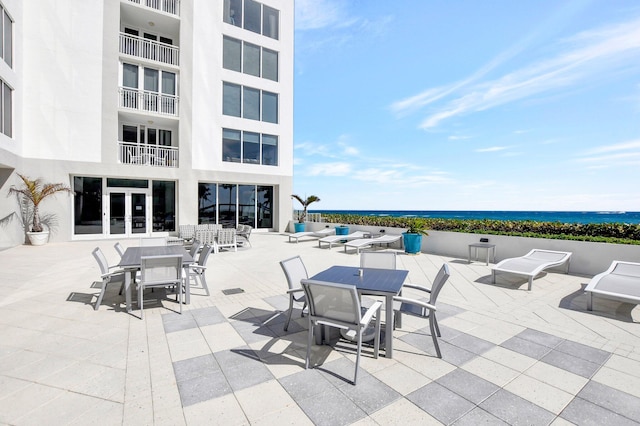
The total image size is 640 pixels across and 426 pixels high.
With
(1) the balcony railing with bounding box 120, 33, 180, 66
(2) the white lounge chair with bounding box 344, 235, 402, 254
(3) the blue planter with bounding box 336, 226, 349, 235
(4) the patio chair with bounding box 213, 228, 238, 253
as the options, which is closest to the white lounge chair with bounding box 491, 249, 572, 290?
(2) the white lounge chair with bounding box 344, 235, 402, 254

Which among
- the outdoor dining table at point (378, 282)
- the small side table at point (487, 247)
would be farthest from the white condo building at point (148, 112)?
the outdoor dining table at point (378, 282)

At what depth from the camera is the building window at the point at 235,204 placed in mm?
15906

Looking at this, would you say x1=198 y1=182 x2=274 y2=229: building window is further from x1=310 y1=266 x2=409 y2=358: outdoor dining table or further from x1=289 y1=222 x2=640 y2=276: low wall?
x1=310 y1=266 x2=409 y2=358: outdoor dining table

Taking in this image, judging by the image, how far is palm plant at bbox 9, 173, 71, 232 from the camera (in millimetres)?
11758

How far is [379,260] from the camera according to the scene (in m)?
4.68

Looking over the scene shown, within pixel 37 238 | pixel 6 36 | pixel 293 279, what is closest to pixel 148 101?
pixel 6 36

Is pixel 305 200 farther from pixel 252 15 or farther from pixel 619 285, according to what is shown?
pixel 619 285

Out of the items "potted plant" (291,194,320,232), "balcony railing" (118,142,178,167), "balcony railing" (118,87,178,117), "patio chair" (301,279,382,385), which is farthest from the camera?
"potted plant" (291,194,320,232)

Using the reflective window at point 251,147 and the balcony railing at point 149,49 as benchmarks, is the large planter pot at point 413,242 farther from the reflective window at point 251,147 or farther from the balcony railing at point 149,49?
the balcony railing at point 149,49

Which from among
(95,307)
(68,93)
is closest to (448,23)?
(95,307)

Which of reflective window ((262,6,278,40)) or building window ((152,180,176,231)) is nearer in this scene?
building window ((152,180,176,231))

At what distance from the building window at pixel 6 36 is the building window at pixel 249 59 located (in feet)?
26.7

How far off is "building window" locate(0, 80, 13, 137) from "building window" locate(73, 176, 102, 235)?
9.45 ft

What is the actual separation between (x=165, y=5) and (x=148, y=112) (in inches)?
225
